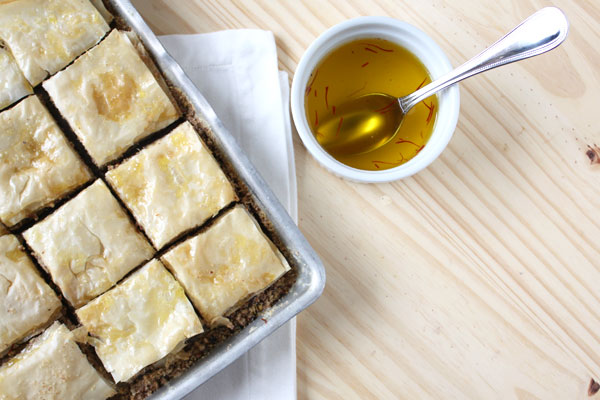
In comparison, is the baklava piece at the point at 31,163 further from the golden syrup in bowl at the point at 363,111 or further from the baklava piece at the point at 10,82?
the golden syrup in bowl at the point at 363,111

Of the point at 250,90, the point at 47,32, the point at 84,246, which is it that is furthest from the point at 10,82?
the point at 250,90

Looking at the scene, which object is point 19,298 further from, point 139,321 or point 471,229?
point 471,229

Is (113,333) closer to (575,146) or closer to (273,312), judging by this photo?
(273,312)

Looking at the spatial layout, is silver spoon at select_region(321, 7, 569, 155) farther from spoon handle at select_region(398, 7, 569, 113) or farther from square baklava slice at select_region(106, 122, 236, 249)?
square baklava slice at select_region(106, 122, 236, 249)

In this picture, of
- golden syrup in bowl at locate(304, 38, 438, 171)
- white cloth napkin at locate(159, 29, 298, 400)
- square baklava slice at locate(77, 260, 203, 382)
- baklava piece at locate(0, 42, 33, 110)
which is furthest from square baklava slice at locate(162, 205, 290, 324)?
baklava piece at locate(0, 42, 33, 110)

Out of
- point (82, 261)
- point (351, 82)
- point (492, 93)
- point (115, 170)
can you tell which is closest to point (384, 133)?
point (351, 82)

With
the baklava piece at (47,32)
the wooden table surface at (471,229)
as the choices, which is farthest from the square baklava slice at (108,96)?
the wooden table surface at (471,229)
